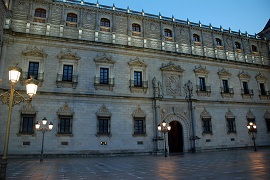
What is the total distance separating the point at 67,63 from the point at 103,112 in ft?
18.3

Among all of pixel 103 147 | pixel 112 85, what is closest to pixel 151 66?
pixel 112 85

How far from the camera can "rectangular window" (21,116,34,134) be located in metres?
16.4

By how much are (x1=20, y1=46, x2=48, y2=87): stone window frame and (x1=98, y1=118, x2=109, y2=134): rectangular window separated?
6087 mm

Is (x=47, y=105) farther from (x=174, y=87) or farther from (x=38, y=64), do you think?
(x=174, y=87)

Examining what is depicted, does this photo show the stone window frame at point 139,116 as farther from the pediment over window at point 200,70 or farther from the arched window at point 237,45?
the arched window at point 237,45

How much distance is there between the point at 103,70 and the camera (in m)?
19.8

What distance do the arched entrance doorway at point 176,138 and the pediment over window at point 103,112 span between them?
23.9ft

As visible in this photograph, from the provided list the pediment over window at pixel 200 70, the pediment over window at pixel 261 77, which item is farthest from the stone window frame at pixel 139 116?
the pediment over window at pixel 261 77

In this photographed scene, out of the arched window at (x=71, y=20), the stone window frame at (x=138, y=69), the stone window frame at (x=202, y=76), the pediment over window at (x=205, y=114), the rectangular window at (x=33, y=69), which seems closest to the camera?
the rectangular window at (x=33, y=69)

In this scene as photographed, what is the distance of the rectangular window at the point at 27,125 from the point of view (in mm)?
16391

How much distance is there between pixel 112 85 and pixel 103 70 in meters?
1.77

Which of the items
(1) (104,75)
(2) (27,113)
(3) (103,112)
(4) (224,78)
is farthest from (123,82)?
(4) (224,78)

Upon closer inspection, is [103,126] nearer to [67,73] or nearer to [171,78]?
[67,73]

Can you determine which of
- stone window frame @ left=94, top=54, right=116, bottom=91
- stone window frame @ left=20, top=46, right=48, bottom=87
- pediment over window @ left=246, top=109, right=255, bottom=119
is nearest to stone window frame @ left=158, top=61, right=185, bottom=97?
stone window frame @ left=94, top=54, right=116, bottom=91
